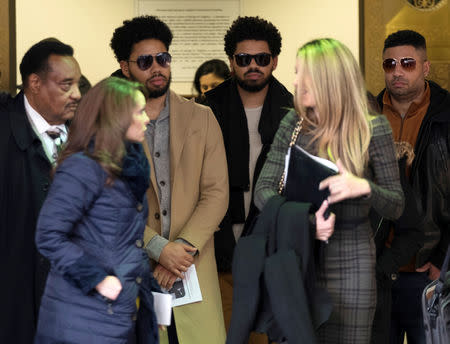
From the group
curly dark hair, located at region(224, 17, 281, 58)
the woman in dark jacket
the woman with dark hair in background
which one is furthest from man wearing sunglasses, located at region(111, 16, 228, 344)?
the woman with dark hair in background

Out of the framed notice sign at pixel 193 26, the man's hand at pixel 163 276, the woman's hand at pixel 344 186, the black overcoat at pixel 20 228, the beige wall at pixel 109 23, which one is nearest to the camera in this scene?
the woman's hand at pixel 344 186

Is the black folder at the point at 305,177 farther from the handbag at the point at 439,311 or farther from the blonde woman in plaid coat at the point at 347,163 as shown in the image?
the handbag at the point at 439,311

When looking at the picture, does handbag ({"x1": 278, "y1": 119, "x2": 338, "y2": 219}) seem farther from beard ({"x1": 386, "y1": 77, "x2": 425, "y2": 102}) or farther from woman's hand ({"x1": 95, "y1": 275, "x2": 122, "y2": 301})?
beard ({"x1": 386, "y1": 77, "x2": 425, "y2": 102})

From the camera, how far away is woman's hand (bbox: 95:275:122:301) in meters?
2.74

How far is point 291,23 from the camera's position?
6.28 m

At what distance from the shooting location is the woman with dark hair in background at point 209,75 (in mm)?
5641

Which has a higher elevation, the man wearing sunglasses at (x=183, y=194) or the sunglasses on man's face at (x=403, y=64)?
the sunglasses on man's face at (x=403, y=64)

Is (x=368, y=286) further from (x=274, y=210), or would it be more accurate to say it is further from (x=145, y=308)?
(x=145, y=308)

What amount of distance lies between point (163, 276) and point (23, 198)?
2.40 feet

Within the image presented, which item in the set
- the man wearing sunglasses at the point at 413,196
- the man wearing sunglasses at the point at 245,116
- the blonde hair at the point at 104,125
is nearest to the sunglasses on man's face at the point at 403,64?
the man wearing sunglasses at the point at 413,196

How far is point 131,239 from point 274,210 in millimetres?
521

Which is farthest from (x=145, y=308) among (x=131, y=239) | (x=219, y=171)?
Result: (x=219, y=171)

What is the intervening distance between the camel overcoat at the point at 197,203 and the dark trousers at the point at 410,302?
0.84 meters

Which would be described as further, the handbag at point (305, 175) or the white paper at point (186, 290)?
the white paper at point (186, 290)
